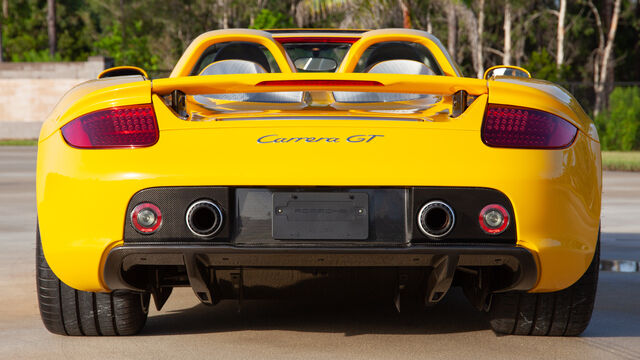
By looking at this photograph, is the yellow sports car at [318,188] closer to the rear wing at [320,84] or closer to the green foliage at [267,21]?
the rear wing at [320,84]

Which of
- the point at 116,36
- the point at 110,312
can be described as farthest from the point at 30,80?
the point at 110,312

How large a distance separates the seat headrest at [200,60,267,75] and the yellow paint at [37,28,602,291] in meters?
1.18

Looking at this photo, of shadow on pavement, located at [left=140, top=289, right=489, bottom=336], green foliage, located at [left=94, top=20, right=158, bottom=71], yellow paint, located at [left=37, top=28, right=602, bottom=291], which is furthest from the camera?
green foliage, located at [left=94, top=20, right=158, bottom=71]

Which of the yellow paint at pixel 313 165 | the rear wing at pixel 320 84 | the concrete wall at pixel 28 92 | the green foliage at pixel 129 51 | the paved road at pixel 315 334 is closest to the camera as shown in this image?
the yellow paint at pixel 313 165

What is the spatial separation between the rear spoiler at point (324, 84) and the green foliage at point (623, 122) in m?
23.0

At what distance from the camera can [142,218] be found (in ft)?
11.3

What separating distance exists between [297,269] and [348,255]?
1.09 ft

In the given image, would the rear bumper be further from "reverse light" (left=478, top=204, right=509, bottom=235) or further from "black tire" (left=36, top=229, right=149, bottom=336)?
"black tire" (left=36, top=229, right=149, bottom=336)

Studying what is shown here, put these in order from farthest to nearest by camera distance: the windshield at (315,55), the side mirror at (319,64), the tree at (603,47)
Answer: the tree at (603,47) < the side mirror at (319,64) < the windshield at (315,55)

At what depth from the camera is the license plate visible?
11.2ft

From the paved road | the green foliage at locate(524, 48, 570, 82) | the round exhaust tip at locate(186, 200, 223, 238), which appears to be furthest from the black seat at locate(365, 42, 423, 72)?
the green foliage at locate(524, 48, 570, 82)

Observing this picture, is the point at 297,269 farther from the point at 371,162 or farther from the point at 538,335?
the point at 538,335

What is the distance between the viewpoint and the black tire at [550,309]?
12.8ft

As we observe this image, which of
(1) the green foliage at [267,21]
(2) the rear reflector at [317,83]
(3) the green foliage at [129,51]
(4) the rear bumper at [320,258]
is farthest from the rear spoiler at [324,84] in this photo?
(3) the green foliage at [129,51]
